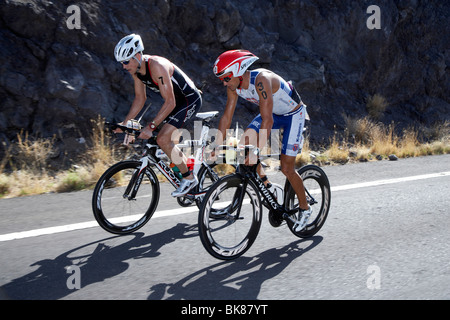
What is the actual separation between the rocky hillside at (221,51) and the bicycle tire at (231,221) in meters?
5.87

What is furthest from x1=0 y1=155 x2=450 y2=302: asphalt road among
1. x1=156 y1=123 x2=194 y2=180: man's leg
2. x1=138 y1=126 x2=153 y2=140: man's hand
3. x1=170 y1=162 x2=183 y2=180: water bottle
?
x1=138 y1=126 x2=153 y2=140: man's hand

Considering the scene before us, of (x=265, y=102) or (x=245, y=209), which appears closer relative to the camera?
(x=265, y=102)

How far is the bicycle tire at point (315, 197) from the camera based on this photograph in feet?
16.0

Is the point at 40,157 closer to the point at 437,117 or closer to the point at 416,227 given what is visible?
the point at 416,227

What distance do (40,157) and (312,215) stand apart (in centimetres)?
544

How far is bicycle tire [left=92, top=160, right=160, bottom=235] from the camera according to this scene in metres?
4.77

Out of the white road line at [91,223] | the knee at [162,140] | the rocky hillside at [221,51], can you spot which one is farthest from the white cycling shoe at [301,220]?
the rocky hillside at [221,51]

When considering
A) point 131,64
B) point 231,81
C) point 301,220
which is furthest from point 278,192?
point 131,64

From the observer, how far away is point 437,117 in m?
16.3

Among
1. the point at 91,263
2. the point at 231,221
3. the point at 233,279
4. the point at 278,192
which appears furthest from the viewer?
the point at 278,192

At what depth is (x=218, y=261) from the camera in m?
4.34

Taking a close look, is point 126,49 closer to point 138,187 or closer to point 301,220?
point 138,187

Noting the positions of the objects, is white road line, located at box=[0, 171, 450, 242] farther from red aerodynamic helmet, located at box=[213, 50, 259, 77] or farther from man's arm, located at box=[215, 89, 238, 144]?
red aerodynamic helmet, located at box=[213, 50, 259, 77]

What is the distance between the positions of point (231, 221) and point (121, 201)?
63.6 inches
